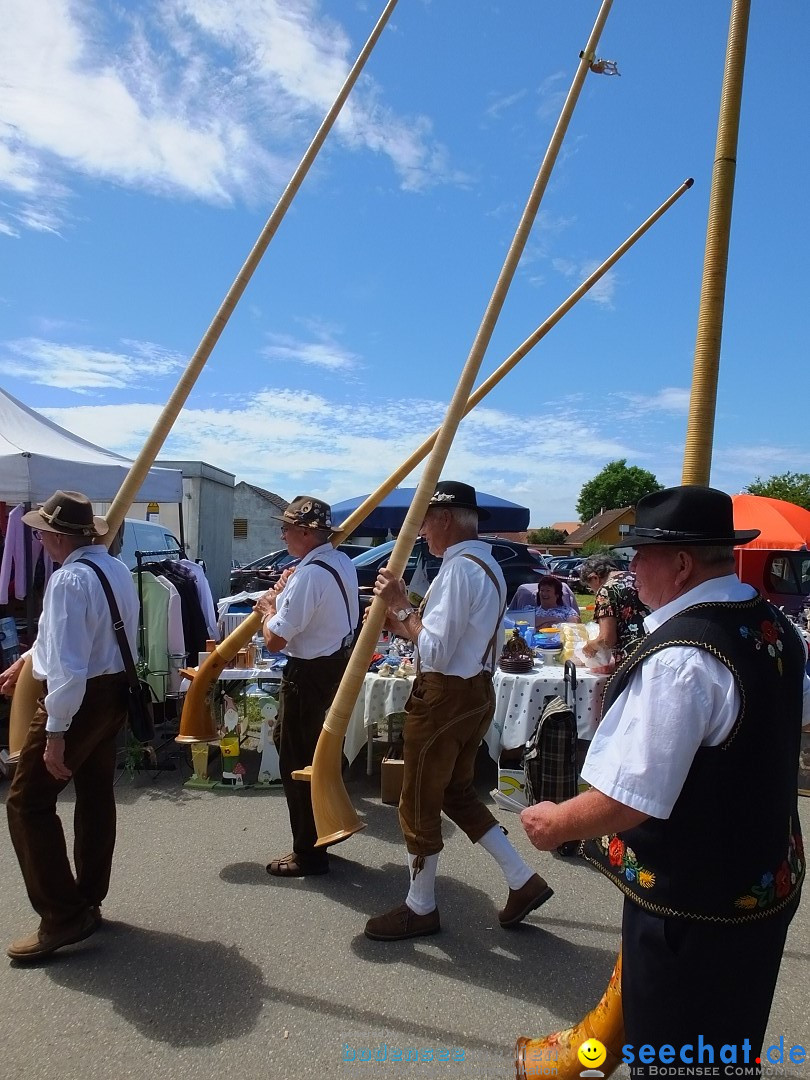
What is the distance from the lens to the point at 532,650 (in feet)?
18.7

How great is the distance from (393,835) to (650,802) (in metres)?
3.38

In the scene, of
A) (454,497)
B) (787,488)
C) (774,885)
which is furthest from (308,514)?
(787,488)

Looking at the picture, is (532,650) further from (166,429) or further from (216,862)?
(166,429)

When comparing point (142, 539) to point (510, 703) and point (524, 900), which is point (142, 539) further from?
point (524, 900)

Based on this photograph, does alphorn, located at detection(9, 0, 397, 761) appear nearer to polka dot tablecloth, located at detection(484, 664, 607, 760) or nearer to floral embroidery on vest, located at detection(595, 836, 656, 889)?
floral embroidery on vest, located at detection(595, 836, 656, 889)

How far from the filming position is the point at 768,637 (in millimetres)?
1576

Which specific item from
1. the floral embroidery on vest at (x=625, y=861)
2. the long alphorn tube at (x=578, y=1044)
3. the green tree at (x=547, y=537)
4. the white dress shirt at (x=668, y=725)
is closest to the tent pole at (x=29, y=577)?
the long alphorn tube at (x=578, y=1044)

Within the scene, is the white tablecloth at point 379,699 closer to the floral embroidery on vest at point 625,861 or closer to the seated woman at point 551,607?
the seated woman at point 551,607

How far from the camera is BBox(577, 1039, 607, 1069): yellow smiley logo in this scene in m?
2.04

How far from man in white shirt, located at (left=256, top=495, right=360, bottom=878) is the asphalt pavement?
0.39m

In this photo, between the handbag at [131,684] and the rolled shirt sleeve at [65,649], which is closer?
the rolled shirt sleeve at [65,649]

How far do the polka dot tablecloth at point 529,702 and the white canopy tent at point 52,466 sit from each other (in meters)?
4.59

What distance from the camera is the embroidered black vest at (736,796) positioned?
1490mm

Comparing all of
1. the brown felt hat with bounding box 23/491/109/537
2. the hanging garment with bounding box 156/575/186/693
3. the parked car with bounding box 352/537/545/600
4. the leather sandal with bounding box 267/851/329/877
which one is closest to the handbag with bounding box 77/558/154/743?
the brown felt hat with bounding box 23/491/109/537
